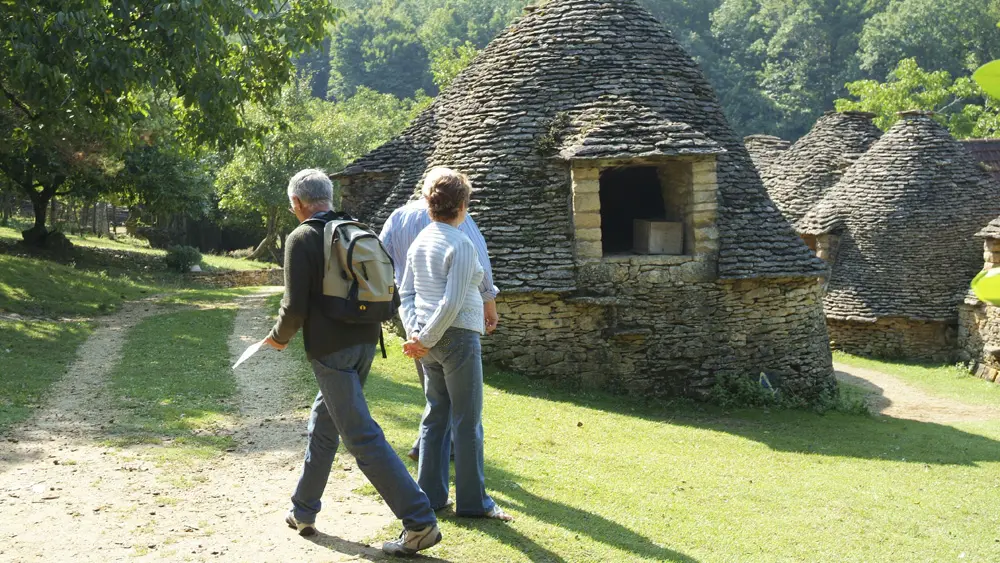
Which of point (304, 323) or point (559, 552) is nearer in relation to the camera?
point (304, 323)

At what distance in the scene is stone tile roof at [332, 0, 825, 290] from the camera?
13.5 meters

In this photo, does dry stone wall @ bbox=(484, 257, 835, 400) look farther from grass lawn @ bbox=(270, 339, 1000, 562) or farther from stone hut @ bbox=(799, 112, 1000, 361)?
stone hut @ bbox=(799, 112, 1000, 361)

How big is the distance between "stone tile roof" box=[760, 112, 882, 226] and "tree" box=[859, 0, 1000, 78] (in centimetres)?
3407

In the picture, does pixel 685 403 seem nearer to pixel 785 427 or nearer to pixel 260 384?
pixel 785 427

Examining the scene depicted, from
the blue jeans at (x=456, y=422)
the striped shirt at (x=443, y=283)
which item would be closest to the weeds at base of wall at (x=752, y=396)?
the blue jeans at (x=456, y=422)

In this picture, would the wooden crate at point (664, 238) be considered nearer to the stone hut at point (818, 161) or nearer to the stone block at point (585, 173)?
the stone block at point (585, 173)

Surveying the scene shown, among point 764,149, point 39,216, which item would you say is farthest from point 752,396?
point 764,149

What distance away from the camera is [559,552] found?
214 inches

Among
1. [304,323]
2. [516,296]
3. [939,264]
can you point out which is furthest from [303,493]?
[939,264]

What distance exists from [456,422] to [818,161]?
24512 mm

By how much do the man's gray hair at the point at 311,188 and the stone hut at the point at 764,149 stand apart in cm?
2691

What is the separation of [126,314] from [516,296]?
743 cm

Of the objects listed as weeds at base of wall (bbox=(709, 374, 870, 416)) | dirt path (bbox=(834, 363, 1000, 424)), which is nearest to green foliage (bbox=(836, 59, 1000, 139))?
dirt path (bbox=(834, 363, 1000, 424))

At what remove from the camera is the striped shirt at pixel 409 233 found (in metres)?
5.84
